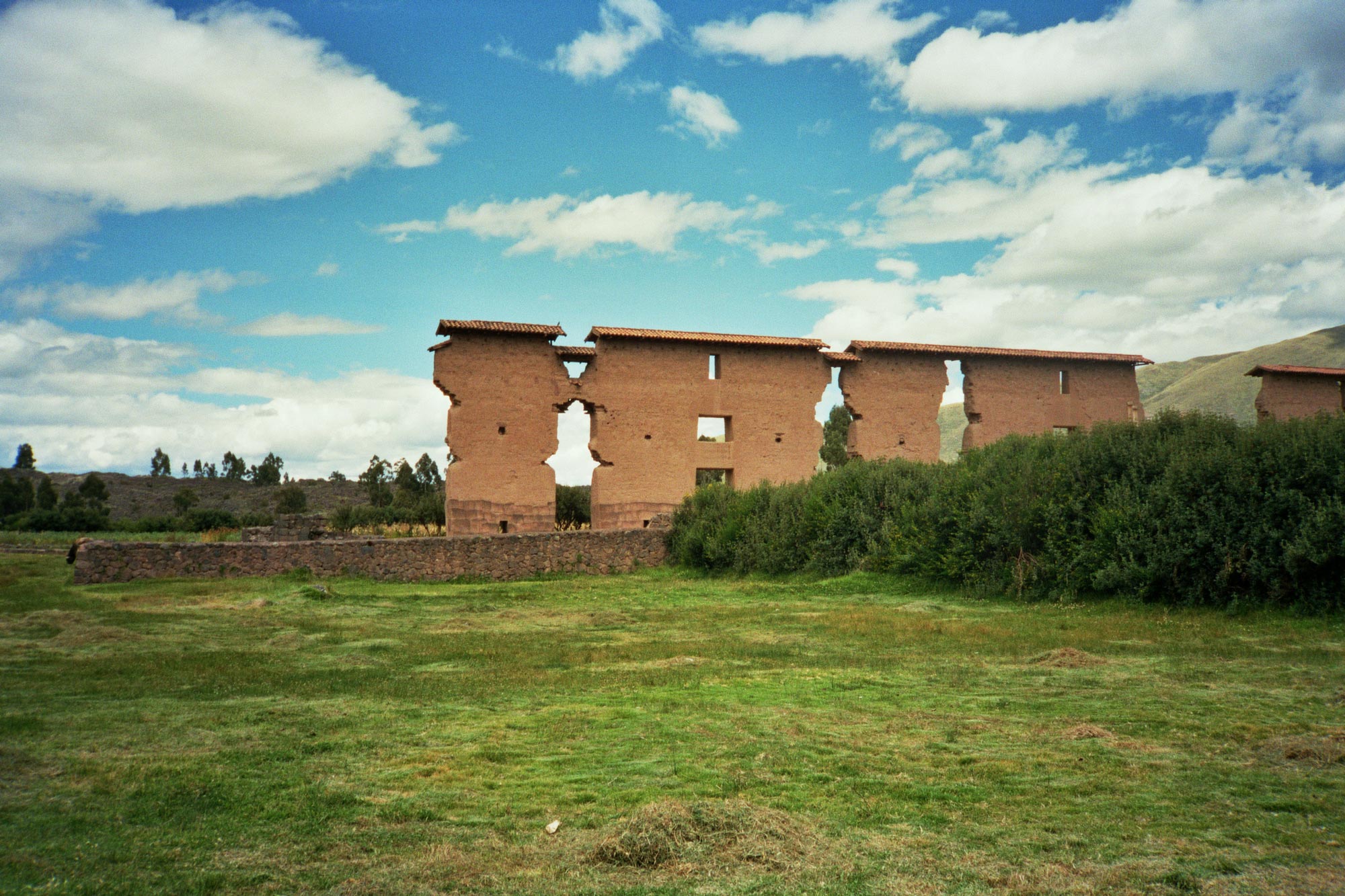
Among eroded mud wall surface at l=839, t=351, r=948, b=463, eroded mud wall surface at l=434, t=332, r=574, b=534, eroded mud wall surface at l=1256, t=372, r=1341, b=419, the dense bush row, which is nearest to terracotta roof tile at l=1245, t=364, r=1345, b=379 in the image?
eroded mud wall surface at l=1256, t=372, r=1341, b=419

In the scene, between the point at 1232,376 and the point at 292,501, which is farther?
the point at 1232,376

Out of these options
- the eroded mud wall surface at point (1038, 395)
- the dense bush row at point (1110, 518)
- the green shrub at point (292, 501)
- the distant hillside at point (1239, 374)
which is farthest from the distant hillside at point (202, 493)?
the distant hillside at point (1239, 374)

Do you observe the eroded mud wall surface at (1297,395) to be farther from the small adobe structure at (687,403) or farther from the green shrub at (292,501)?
the green shrub at (292,501)

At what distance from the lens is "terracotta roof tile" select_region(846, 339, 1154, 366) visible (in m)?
32.7

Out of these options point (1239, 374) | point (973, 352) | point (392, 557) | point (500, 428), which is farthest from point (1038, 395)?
point (1239, 374)

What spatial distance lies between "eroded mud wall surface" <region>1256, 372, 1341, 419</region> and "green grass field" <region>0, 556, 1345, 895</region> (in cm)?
2183

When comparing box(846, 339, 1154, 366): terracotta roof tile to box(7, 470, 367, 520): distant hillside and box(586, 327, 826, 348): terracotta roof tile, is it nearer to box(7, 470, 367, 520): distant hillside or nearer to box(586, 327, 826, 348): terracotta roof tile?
box(586, 327, 826, 348): terracotta roof tile

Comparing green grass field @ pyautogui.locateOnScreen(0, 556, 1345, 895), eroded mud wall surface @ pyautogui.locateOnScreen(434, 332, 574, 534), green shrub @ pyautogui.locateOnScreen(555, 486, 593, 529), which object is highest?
eroded mud wall surface @ pyautogui.locateOnScreen(434, 332, 574, 534)

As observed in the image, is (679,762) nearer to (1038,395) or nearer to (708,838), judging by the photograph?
(708,838)

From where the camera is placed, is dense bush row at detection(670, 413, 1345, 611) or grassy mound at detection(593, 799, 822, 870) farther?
dense bush row at detection(670, 413, 1345, 611)

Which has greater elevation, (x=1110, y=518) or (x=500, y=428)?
(x=500, y=428)

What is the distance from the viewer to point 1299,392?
30922 millimetres

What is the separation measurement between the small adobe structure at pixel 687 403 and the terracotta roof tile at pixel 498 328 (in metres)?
0.06

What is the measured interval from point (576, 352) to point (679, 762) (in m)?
24.7
